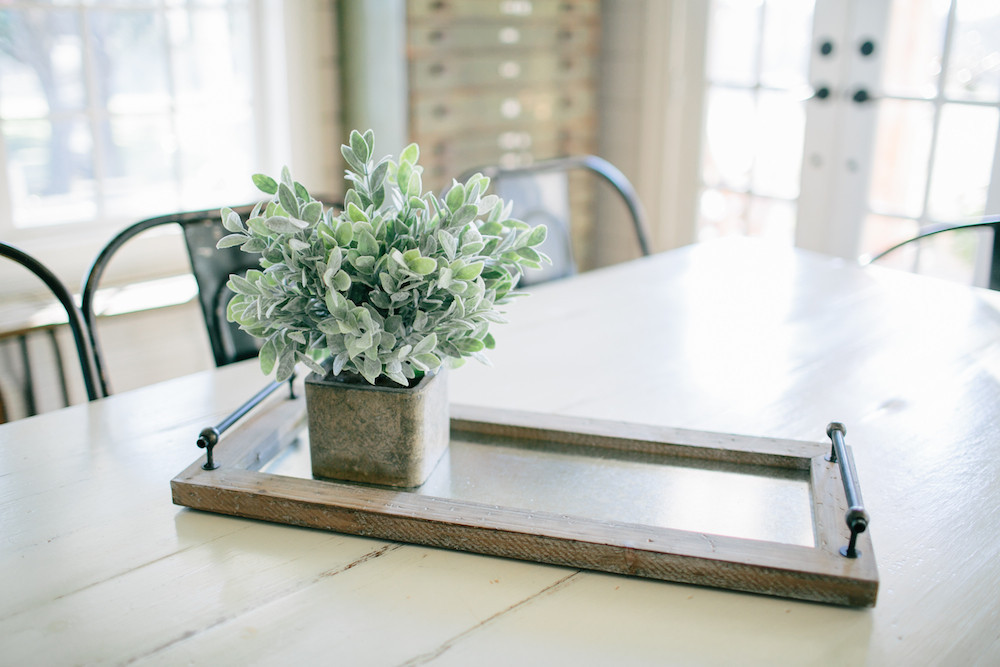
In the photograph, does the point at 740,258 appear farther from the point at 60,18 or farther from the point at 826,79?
the point at 60,18

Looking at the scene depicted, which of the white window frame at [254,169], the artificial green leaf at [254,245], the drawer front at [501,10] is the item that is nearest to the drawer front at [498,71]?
the drawer front at [501,10]

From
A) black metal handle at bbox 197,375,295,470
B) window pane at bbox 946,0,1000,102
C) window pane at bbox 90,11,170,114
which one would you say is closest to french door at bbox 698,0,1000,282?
window pane at bbox 946,0,1000,102

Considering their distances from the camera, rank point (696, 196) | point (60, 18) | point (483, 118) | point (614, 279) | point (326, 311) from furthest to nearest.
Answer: point (696, 196), point (483, 118), point (60, 18), point (614, 279), point (326, 311)

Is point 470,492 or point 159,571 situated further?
point 470,492

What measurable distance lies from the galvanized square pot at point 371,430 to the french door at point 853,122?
7.20 feet

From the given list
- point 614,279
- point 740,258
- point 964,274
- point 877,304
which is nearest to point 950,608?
point 877,304

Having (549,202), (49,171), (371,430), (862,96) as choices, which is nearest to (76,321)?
(371,430)

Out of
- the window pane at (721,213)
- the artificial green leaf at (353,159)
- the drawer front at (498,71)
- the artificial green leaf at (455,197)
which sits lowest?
the window pane at (721,213)

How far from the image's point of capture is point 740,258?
2000mm

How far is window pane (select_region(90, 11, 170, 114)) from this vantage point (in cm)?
259

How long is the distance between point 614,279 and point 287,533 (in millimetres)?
1072

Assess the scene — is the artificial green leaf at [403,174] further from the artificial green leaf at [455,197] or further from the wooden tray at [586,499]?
the wooden tray at [586,499]

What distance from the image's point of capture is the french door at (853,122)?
2.58 metres

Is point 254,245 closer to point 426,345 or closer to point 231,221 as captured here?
point 231,221
